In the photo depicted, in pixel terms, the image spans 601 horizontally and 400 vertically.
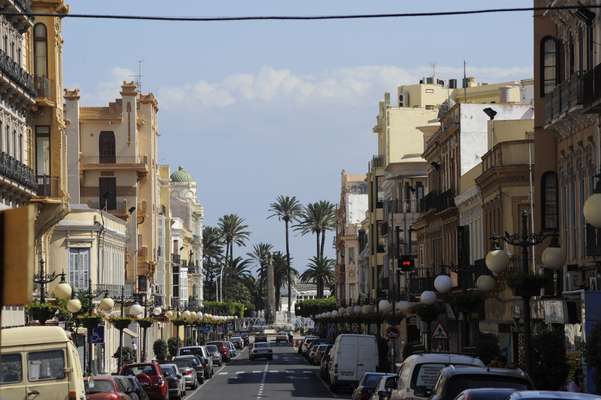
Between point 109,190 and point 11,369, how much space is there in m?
88.5

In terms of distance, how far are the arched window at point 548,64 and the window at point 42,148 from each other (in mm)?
21883

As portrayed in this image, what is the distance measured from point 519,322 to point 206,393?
1793cm

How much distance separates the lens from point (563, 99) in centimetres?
4016

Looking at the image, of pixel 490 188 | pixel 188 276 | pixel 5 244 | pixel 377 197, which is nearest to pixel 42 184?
pixel 490 188

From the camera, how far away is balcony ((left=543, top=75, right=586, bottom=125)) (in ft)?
122

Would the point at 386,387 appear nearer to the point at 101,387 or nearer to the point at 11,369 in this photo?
the point at 101,387

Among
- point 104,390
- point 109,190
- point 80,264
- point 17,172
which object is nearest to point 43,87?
point 17,172

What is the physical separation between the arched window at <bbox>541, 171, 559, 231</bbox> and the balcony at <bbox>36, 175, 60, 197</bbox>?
20954 mm

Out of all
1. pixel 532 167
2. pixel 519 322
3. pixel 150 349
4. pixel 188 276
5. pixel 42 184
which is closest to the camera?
pixel 519 322

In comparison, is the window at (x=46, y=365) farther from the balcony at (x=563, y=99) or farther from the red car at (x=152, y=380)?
the red car at (x=152, y=380)

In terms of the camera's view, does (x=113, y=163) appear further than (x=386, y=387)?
Yes

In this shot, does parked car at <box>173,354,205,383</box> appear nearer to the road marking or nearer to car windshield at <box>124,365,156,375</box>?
the road marking

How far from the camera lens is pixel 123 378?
3953 centimetres

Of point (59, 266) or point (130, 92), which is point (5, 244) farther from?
point (130, 92)
